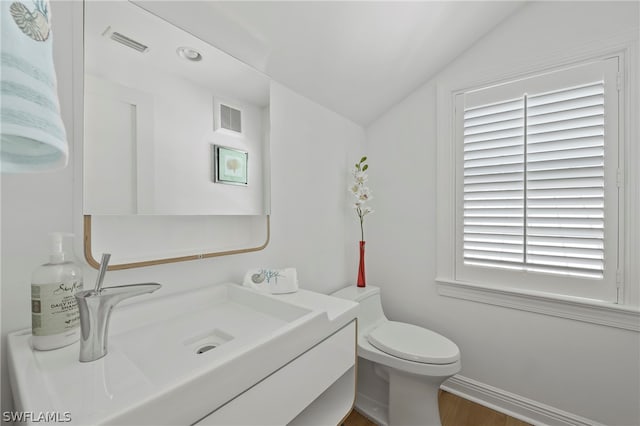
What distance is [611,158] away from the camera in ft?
4.31

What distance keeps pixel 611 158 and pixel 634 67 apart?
41cm

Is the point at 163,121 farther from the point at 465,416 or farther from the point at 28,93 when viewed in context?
the point at 465,416

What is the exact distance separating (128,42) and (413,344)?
5.57 ft

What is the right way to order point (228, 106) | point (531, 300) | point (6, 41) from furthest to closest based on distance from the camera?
point (531, 300), point (228, 106), point (6, 41)

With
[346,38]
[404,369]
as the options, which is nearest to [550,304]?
[404,369]

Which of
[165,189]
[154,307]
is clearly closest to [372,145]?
[165,189]

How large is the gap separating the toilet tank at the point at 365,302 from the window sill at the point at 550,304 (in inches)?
16.0

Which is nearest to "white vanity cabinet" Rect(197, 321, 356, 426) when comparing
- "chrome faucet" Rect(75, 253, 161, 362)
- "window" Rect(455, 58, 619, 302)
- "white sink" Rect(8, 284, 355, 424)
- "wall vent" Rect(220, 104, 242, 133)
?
"white sink" Rect(8, 284, 355, 424)

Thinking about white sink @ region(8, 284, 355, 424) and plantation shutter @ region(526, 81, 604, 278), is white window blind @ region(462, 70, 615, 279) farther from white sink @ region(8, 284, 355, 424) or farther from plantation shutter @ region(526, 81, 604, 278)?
white sink @ region(8, 284, 355, 424)

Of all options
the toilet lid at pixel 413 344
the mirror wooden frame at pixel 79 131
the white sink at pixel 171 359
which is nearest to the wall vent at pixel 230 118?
the mirror wooden frame at pixel 79 131

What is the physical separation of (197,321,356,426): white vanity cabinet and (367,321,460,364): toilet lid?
1.05 ft

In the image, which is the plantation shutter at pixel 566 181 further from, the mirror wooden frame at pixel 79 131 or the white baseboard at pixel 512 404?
the mirror wooden frame at pixel 79 131

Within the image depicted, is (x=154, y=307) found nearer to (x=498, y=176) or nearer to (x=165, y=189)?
(x=165, y=189)

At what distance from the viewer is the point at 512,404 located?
1.54m
